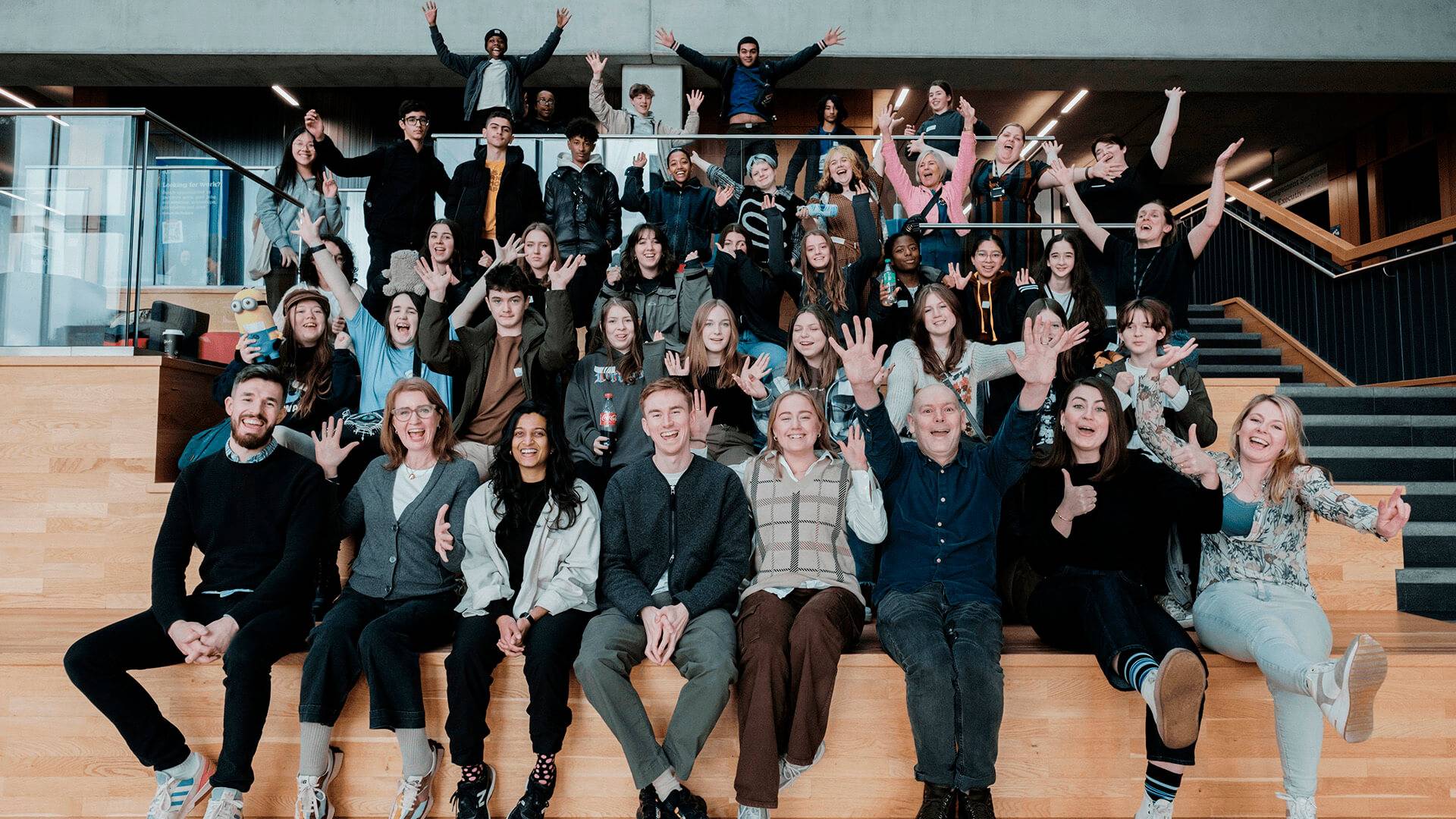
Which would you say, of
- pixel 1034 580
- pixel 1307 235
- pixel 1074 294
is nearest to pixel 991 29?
pixel 1307 235

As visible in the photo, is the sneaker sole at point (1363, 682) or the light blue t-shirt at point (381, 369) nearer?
the sneaker sole at point (1363, 682)

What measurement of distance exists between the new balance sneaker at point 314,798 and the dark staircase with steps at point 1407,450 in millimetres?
4476

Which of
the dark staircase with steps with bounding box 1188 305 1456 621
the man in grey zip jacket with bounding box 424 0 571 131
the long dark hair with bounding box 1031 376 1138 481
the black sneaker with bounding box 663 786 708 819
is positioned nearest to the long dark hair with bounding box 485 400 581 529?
the black sneaker with bounding box 663 786 708 819

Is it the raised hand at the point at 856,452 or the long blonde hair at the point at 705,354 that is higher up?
the long blonde hair at the point at 705,354

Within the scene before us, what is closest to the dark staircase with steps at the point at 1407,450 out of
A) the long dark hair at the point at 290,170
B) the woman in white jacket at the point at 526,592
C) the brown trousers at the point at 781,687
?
the brown trousers at the point at 781,687

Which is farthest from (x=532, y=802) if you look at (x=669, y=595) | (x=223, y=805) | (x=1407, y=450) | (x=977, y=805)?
(x=1407, y=450)

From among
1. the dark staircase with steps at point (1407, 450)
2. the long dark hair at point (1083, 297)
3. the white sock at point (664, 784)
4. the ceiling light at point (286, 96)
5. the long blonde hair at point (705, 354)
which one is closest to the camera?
the white sock at point (664, 784)

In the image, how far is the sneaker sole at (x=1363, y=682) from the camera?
2.46 meters

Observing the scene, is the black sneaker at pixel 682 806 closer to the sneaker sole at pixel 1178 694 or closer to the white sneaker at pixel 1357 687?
the sneaker sole at pixel 1178 694

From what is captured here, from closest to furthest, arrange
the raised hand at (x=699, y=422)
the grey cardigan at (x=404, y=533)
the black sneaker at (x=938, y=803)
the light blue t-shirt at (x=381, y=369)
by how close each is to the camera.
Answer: the black sneaker at (x=938, y=803) → the grey cardigan at (x=404, y=533) → the raised hand at (x=699, y=422) → the light blue t-shirt at (x=381, y=369)

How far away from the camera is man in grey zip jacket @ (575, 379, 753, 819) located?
9.05 feet

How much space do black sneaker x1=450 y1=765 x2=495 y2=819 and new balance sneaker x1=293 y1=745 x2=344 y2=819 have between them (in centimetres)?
41

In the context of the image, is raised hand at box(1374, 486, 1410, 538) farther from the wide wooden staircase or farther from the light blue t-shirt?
the light blue t-shirt

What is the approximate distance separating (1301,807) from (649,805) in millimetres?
1963
